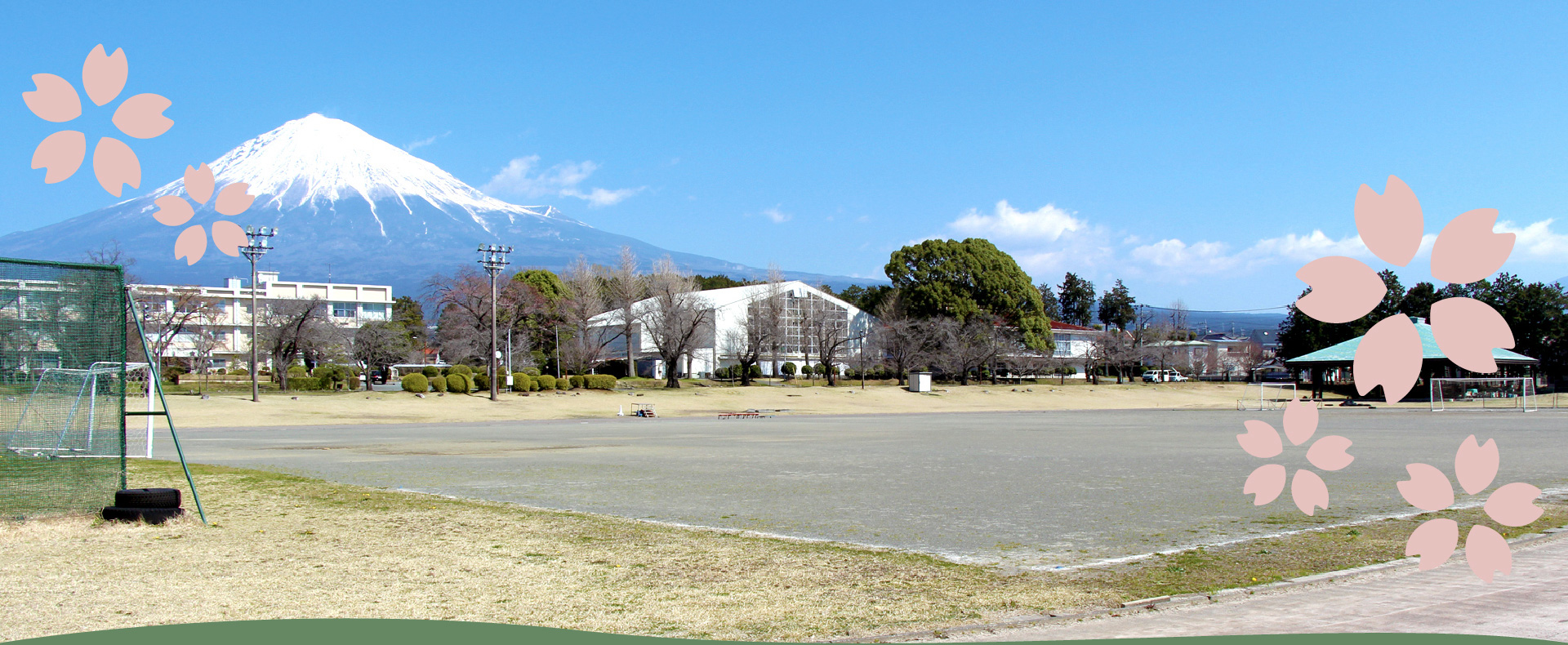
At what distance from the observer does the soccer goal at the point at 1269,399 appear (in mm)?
54478

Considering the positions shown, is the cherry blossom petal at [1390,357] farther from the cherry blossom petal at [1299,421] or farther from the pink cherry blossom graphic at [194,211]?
the pink cherry blossom graphic at [194,211]

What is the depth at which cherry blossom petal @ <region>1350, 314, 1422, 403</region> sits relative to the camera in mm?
4598

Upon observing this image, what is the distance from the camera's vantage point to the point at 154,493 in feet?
33.9

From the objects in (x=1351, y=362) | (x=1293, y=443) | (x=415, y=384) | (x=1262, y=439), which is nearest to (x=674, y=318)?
(x=415, y=384)

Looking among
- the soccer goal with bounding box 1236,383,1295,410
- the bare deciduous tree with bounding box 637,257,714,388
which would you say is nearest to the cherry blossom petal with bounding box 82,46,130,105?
the soccer goal with bounding box 1236,383,1295,410

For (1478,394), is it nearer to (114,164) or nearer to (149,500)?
(149,500)

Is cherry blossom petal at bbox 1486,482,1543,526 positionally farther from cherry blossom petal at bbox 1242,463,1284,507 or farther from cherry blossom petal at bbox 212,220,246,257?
cherry blossom petal at bbox 212,220,246,257

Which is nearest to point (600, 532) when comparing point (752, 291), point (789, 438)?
point (789, 438)

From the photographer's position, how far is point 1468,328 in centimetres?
451

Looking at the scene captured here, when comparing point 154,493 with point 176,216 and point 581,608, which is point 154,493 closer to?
point 176,216

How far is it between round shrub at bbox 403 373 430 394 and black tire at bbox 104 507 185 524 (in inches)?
1754

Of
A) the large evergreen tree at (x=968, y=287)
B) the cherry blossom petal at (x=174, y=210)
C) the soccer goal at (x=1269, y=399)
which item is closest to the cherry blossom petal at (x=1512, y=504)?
the cherry blossom petal at (x=174, y=210)

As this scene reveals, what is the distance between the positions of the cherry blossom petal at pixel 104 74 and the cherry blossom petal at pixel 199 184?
769 mm

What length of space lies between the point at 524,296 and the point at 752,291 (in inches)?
759
